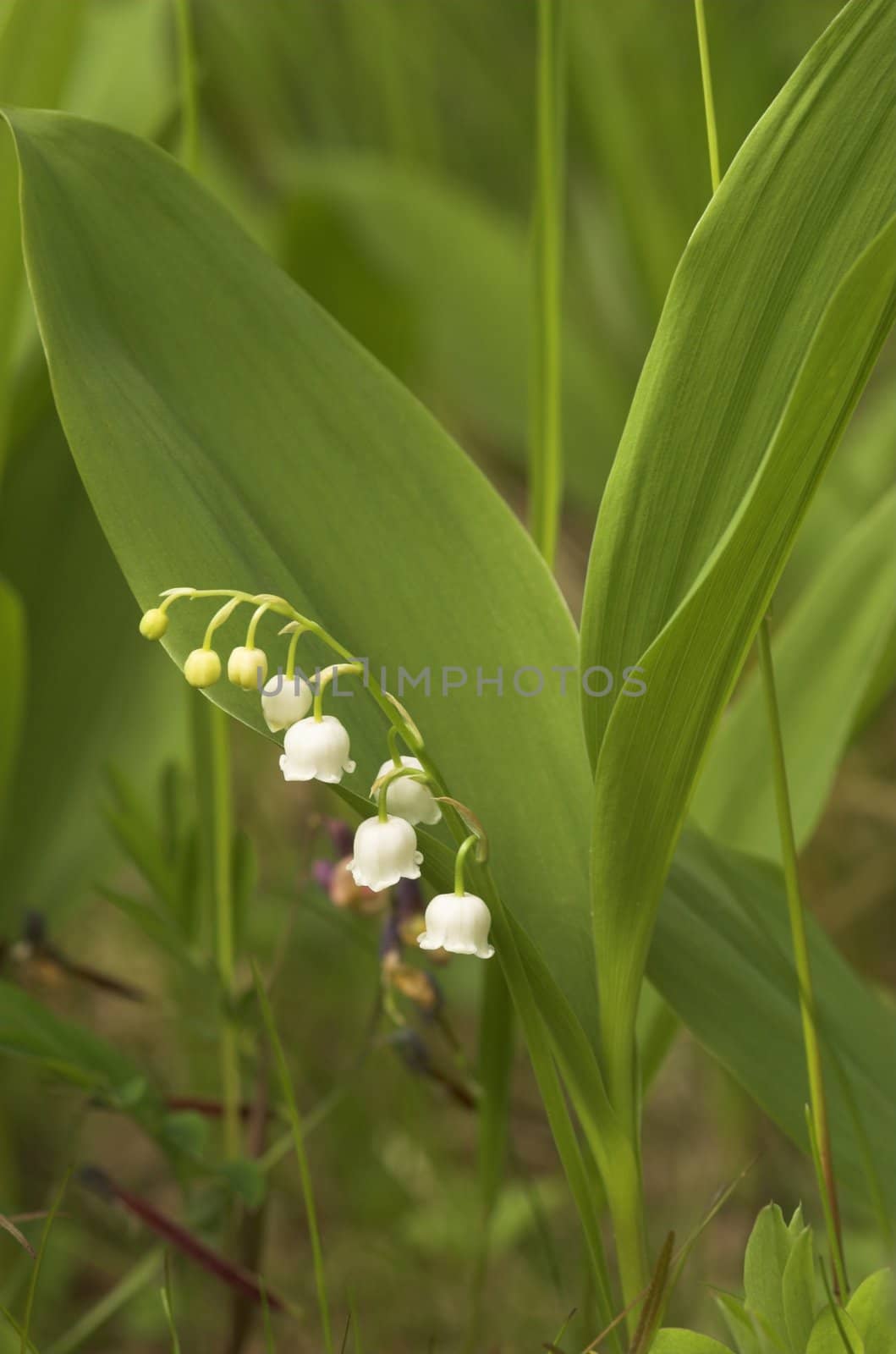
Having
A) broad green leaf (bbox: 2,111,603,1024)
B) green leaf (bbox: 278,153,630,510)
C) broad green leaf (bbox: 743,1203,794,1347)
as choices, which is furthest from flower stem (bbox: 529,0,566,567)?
green leaf (bbox: 278,153,630,510)

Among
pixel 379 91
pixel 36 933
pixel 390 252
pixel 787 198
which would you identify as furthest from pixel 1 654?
pixel 379 91

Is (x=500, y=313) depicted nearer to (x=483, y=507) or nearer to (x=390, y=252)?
(x=390, y=252)

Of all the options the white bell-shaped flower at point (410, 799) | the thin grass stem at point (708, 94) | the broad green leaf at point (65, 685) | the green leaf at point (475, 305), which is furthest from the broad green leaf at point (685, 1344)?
the green leaf at point (475, 305)

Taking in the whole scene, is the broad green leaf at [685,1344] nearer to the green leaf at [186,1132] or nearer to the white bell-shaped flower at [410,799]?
the white bell-shaped flower at [410,799]

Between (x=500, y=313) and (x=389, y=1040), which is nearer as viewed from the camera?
(x=389, y=1040)

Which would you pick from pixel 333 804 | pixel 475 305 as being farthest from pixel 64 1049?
Result: pixel 475 305
